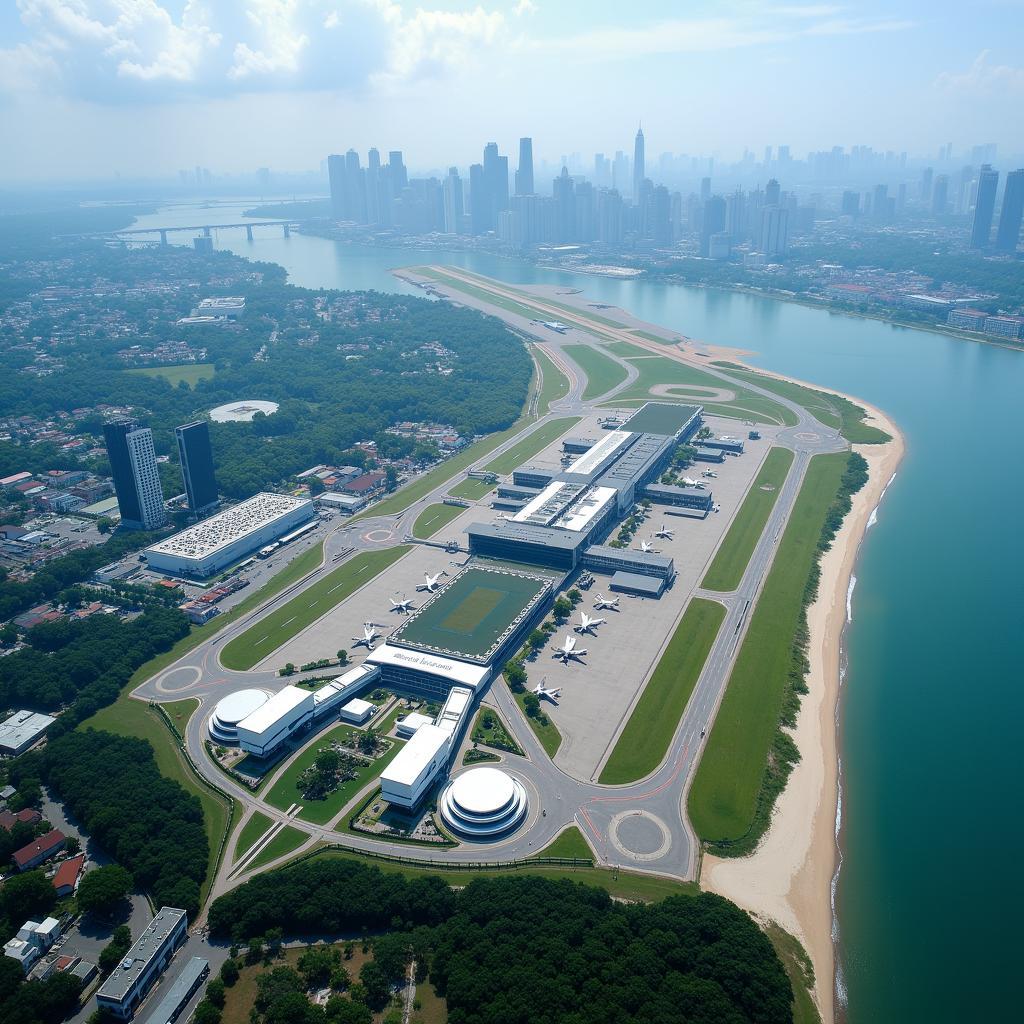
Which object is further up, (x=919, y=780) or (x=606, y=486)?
(x=606, y=486)

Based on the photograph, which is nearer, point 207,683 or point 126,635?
point 207,683

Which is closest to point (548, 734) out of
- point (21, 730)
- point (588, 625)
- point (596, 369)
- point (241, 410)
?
point (588, 625)

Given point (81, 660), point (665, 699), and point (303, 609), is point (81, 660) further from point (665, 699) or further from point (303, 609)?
point (665, 699)

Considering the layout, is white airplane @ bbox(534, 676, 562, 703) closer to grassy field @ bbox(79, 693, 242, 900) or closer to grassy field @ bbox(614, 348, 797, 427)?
grassy field @ bbox(79, 693, 242, 900)

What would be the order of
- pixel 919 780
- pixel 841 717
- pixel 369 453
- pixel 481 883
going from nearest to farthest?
pixel 481 883 < pixel 919 780 < pixel 841 717 < pixel 369 453

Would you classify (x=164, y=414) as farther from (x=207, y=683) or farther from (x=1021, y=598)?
(x=1021, y=598)

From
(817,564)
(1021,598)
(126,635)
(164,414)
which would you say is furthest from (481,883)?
(164,414)

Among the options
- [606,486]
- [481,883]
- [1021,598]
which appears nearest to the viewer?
[481,883]
